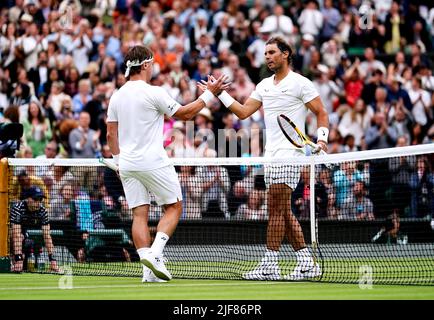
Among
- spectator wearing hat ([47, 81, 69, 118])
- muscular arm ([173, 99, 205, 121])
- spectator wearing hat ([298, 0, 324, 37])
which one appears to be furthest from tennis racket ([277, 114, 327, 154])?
spectator wearing hat ([298, 0, 324, 37])

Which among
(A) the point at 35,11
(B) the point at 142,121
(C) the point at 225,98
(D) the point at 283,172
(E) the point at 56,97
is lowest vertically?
(D) the point at 283,172

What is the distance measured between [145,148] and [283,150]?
186 centimetres

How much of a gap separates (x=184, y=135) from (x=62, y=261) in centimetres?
653

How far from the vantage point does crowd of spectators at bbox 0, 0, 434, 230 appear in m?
21.7

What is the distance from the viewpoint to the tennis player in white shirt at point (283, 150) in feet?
42.2

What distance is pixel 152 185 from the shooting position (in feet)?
39.8

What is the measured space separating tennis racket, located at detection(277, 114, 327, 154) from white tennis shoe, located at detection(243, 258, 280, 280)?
1354mm

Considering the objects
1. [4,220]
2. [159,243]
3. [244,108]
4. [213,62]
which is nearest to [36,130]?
[213,62]

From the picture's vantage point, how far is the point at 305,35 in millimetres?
25875

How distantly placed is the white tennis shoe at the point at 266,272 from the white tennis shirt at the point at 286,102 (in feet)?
4.31

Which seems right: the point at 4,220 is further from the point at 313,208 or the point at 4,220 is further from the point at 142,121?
the point at 313,208

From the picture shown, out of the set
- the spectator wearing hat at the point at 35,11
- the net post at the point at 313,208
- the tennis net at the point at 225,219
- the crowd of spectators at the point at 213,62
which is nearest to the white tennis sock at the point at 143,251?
the tennis net at the point at 225,219
